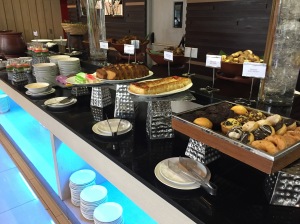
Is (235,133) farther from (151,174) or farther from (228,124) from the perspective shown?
(151,174)

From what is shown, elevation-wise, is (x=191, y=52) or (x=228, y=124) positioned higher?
(x=191, y=52)

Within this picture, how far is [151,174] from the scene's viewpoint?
79 centimetres

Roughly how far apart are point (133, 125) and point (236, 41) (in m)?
2.19

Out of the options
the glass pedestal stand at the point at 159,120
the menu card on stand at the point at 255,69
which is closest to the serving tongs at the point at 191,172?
the glass pedestal stand at the point at 159,120

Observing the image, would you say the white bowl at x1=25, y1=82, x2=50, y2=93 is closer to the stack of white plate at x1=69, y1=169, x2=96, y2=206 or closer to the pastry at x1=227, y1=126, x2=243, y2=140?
the stack of white plate at x1=69, y1=169, x2=96, y2=206

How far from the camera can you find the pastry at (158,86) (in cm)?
98

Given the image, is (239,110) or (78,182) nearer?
(239,110)

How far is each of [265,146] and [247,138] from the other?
2.1 inches

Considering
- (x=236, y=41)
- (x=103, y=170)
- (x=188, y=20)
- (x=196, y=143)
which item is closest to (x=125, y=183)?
(x=103, y=170)

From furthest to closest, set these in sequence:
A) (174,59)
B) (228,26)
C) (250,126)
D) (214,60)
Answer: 1. (228,26)
2. (174,59)
3. (214,60)
4. (250,126)

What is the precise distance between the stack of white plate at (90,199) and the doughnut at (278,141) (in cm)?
93

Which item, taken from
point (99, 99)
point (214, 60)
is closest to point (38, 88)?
point (99, 99)

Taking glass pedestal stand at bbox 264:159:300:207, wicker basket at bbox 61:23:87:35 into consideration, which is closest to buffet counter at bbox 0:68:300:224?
glass pedestal stand at bbox 264:159:300:207

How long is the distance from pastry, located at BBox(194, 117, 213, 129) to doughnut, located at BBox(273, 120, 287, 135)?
17 cm
